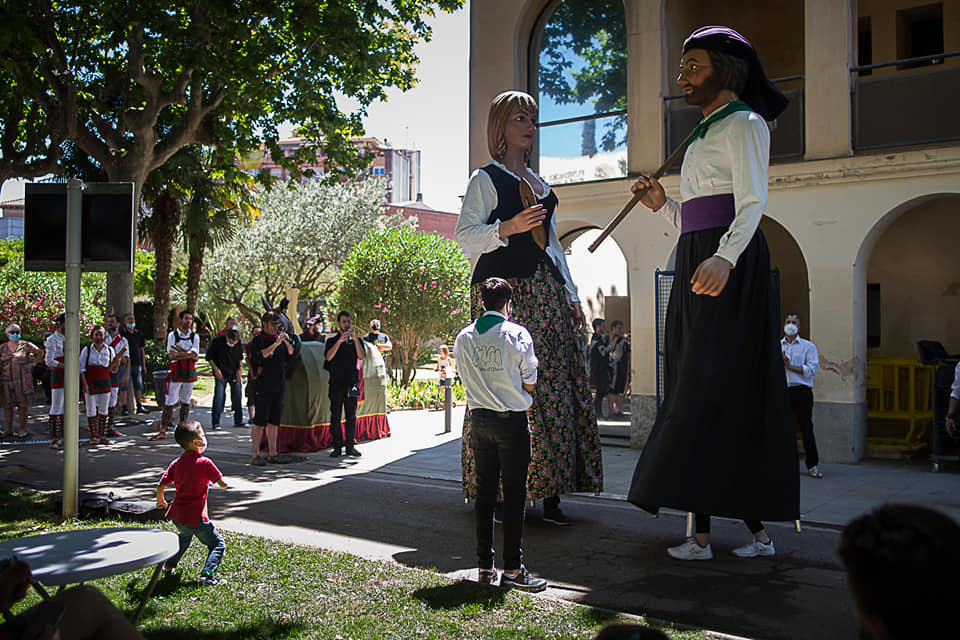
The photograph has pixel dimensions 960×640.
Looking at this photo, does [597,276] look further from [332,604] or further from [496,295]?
[332,604]

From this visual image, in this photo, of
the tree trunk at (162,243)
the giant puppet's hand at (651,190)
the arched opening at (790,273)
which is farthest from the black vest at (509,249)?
the tree trunk at (162,243)

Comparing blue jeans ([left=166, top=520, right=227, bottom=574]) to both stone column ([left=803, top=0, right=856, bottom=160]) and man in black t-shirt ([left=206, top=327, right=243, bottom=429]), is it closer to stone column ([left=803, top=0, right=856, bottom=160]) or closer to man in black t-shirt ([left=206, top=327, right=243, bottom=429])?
stone column ([left=803, top=0, right=856, bottom=160])

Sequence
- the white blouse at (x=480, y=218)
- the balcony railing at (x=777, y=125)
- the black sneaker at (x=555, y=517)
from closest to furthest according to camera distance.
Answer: the white blouse at (x=480, y=218) < the black sneaker at (x=555, y=517) < the balcony railing at (x=777, y=125)

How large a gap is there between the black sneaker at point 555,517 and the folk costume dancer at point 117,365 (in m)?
8.69

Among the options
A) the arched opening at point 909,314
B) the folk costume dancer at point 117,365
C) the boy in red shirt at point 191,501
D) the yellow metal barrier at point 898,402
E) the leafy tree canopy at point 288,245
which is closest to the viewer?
the boy in red shirt at point 191,501

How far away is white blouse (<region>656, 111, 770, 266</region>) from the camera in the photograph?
4.38 metres

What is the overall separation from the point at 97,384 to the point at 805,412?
9784 mm

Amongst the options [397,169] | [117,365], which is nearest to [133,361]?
[117,365]

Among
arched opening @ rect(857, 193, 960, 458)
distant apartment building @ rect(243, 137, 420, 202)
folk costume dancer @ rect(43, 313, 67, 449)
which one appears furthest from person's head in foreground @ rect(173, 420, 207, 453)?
distant apartment building @ rect(243, 137, 420, 202)

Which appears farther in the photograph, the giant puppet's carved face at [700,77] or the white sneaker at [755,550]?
the white sneaker at [755,550]

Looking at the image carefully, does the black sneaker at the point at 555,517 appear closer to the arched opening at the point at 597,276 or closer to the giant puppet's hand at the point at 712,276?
the giant puppet's hand at the point at 712,276

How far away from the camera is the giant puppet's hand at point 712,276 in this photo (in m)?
4.30

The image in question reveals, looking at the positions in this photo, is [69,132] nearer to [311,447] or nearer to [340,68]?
[340,68]

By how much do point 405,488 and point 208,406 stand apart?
1185 cm
